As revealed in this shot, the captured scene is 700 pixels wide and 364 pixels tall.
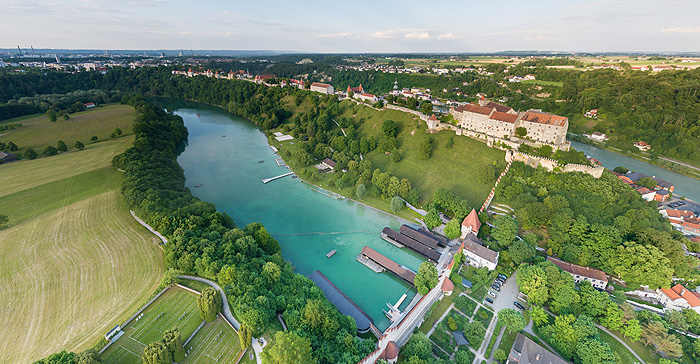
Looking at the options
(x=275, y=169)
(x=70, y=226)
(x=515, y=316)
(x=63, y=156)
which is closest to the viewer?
(x=515, y=316)

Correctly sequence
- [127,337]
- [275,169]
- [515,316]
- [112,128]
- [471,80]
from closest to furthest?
[127,337] → [515,316] → [275,169] → [112,128] → [471,80]

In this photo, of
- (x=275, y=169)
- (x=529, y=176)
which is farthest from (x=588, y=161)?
(x=275, y=169)

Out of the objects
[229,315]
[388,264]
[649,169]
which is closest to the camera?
[229,315]

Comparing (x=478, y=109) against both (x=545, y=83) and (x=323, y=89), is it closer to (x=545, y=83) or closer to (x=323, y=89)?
(x=323, y=89)

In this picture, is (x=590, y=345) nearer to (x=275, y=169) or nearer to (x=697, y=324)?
(x=697, y=324)

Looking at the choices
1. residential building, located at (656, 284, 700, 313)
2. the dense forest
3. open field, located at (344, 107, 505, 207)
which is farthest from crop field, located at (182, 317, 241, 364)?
residential building, located at (656, 284, 700, 313)

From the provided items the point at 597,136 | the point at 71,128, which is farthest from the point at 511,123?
the point at 71,128
